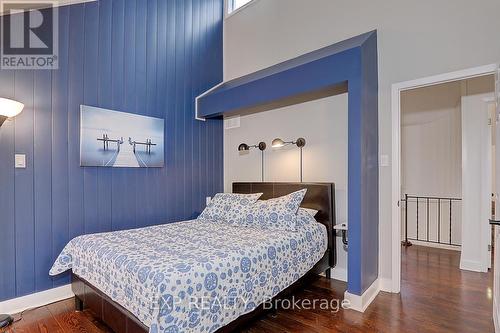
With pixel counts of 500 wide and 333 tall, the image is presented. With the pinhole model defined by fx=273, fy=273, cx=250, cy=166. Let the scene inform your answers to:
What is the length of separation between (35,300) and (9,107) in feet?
5.79

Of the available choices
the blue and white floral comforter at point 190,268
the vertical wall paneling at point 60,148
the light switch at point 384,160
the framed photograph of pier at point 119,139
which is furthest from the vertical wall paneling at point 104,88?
the light switch at point 384,160

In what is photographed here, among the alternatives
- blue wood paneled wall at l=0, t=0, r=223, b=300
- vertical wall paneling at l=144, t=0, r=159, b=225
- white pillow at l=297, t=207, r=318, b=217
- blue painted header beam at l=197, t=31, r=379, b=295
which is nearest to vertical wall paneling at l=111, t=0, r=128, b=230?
blue wood paneled wall at l=0, t=0, r=223, b=300

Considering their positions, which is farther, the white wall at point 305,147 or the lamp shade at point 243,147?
the lamp shade at point 243,147

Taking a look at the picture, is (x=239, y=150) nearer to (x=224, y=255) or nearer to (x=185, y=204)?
(x=185, y=204)

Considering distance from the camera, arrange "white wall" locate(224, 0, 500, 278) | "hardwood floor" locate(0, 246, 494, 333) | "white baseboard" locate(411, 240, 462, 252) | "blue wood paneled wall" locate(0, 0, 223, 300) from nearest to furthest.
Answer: "hardwood floor" locate(0, 246, 494, 333) → "white wall" locate(224, 0, 500, 278) → "blue wood paneled wall" locate(0, 0, 223, 300) → "white baseboard" locate(411, 240, 462, 252)

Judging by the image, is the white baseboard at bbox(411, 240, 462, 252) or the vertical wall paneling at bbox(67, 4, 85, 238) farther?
the white baseboard at bbox(411, 240, 462, 252)

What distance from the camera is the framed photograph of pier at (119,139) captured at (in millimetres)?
2900

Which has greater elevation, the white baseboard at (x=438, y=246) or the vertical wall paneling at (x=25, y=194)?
the vertical wall paneling at (x=25, y=194)

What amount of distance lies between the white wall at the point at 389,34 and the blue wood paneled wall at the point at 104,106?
3.86 feet

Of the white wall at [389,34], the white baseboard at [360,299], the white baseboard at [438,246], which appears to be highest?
the white wall at [389,34]

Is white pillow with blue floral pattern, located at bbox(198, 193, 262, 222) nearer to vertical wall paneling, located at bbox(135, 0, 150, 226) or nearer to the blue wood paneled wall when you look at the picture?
the blue wood paneled wall

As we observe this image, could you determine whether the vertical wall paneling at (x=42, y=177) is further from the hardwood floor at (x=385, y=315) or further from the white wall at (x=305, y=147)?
the white wall at (x=305, y=147)

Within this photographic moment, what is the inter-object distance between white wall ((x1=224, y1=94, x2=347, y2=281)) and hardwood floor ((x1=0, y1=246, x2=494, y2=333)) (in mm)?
682

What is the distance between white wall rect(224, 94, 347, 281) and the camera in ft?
10.6
